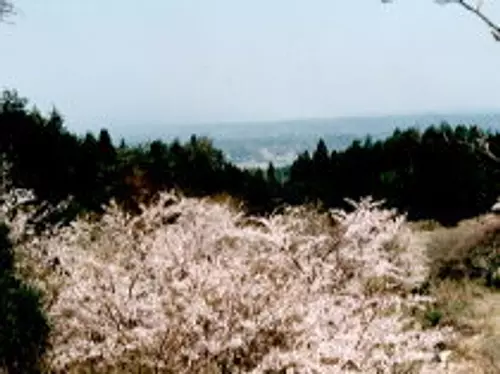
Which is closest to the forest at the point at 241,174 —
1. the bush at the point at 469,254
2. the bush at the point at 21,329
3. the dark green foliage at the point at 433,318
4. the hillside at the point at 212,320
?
the bush at the point at 469,254

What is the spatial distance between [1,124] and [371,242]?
16.8 metres

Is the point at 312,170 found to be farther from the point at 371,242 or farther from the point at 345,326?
the point at 345,326

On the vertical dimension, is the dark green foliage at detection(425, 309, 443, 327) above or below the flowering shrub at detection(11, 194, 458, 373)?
below

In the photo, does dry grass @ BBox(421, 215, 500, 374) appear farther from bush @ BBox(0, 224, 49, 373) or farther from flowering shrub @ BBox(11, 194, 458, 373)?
bush @ BBox(0, 224, 49, 373)

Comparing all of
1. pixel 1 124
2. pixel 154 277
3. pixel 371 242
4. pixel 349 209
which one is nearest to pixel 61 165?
pixel 1 124

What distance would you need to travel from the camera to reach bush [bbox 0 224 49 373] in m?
8.30

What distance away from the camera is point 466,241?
18.9 m

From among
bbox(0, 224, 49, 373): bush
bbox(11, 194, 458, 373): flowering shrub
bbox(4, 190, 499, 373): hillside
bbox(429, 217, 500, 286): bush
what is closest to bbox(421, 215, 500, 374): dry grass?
bbox(429, 217, 500, 286): bush

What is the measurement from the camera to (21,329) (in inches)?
332

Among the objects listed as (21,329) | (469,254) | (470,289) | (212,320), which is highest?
(212,320)

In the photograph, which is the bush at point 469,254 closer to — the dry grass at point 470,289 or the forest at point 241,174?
the dry grass at point 470,289

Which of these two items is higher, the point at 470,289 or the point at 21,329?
the point at 21,329

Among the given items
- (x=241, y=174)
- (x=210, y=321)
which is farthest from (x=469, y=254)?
(x=241, y=174)

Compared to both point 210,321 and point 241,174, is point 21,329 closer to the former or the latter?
point 210,321
